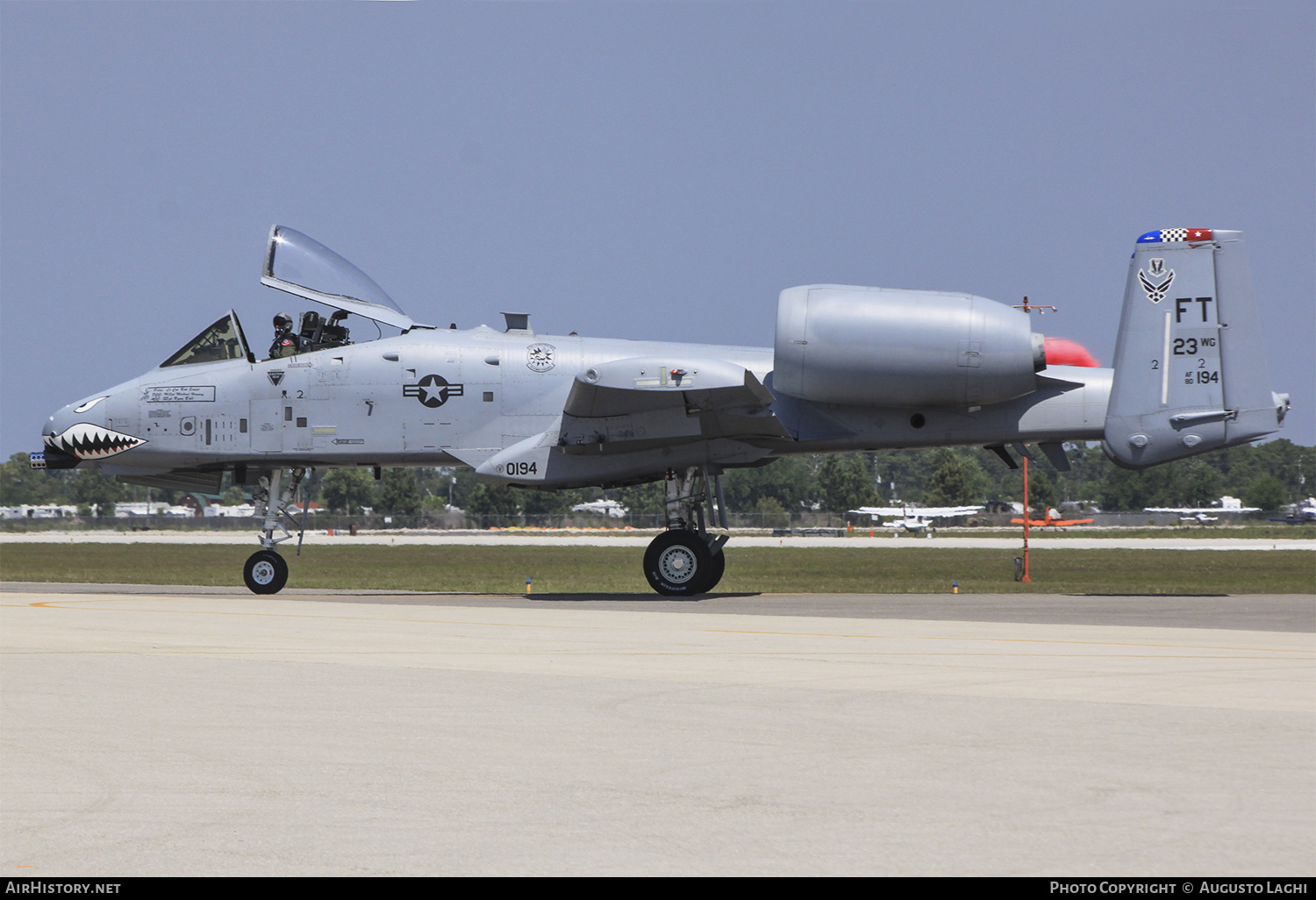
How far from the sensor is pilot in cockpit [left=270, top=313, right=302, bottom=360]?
65.9 ft

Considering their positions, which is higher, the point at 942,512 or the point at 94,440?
the point at 94,440

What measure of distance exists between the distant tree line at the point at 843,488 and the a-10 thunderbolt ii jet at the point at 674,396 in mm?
77299

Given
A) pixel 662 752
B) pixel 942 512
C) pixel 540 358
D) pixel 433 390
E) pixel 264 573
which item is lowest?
pixel 662 752

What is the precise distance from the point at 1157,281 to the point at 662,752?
13.0m

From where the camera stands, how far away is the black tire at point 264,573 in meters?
19.8

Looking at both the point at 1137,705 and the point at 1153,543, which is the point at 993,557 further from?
the point at 1137,705

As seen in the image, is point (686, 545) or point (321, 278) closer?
point (686, 545)

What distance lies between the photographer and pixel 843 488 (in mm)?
124375

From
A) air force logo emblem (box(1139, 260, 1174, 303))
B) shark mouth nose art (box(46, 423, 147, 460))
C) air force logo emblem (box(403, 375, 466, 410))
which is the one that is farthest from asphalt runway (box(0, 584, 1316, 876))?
shark mouth nose art (box(46, 423, 147, 460))

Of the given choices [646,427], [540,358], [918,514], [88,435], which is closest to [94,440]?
[88,435]

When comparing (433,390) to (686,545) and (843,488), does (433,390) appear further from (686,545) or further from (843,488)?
(843,488)

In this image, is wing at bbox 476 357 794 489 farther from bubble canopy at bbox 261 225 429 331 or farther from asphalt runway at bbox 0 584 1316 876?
asphalt runway at bbox 0 584 1316 876

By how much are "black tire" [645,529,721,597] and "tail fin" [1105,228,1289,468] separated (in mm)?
6519
